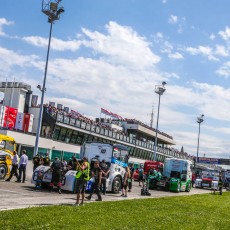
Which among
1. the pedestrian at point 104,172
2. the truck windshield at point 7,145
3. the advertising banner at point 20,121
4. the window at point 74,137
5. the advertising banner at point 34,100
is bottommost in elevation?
the pedestrian at point 104,172

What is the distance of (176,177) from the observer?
113 ft

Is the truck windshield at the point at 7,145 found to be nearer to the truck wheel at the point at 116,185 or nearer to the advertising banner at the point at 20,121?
the truck wheel at the point at 116,185

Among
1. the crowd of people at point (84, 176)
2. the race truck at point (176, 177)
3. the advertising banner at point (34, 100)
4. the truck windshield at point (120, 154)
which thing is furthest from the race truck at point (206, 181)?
the advertising banner at point (34, 100)

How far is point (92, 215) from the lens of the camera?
39.8 feet

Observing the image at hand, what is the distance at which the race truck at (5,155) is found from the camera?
2267cm

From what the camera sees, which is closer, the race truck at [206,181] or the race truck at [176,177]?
the race truck at [176,177]

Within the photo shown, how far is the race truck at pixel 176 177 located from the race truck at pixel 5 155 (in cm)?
1280

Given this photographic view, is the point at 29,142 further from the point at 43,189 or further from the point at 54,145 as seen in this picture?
the point at 43,189

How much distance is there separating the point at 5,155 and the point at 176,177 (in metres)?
16.9

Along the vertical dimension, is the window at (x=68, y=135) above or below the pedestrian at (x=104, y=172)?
above

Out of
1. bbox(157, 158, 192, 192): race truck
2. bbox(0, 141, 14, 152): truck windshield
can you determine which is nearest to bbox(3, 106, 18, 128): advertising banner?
bbox(157, 158, 192, 192): race truck

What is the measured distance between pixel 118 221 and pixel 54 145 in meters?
41.1

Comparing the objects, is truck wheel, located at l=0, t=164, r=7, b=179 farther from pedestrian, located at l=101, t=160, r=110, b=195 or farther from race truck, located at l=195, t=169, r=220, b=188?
race truck, located at l=195, t=169, r=220, b=188

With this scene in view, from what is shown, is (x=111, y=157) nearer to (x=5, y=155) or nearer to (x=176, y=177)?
(x=5, y=155)
